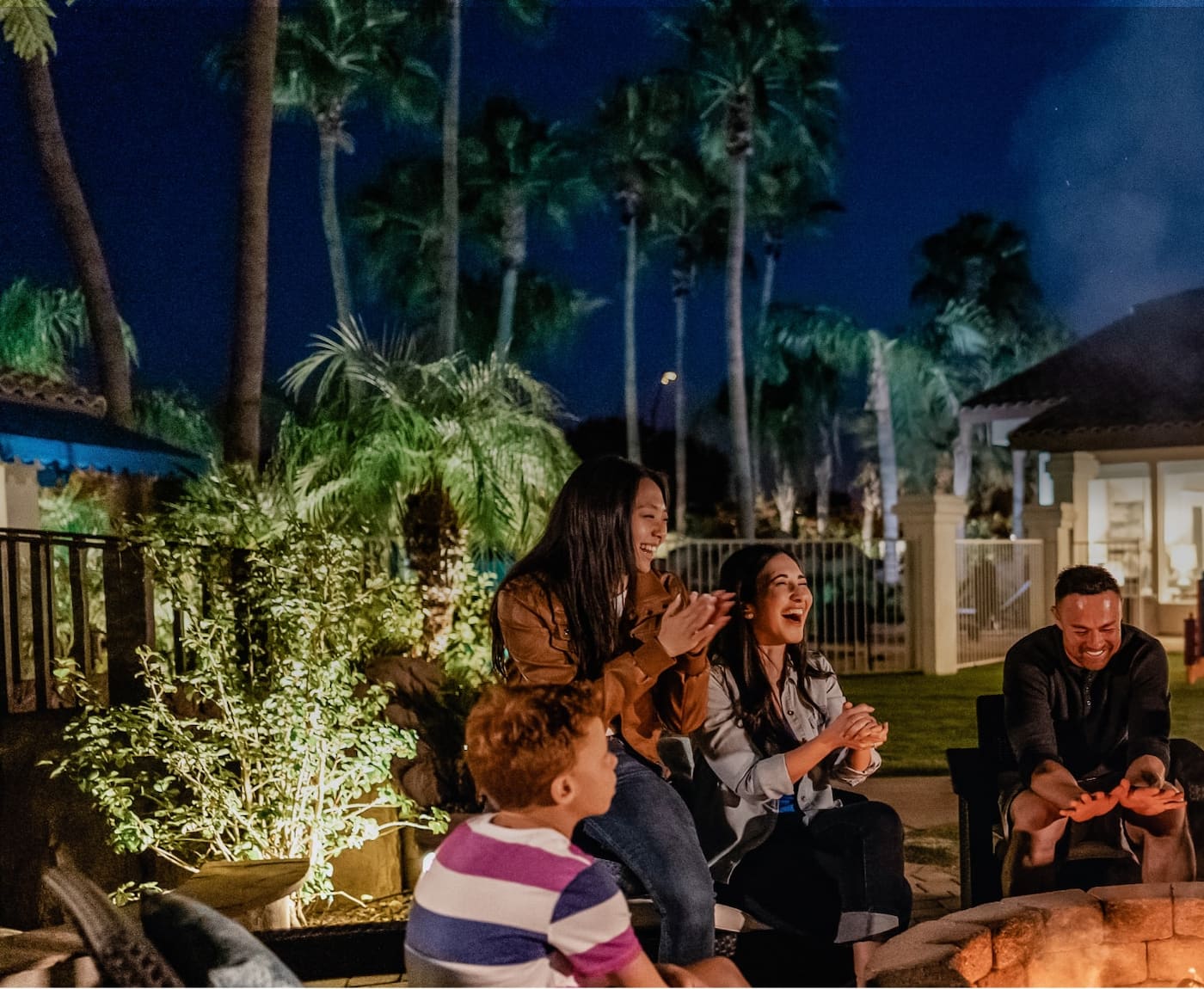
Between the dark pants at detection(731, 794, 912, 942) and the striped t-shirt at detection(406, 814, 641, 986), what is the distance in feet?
4.18

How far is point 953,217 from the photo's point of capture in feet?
135

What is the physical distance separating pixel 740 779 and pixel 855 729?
386mm

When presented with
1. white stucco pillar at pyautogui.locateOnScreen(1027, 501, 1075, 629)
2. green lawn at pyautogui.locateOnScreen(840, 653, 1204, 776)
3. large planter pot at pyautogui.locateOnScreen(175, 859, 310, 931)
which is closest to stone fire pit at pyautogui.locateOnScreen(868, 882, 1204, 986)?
large planter pot at pyautogui.locateOnScreen(175, 859, 310, 931)

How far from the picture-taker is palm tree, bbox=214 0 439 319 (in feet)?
61.6

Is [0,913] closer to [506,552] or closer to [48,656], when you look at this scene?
[48,656]

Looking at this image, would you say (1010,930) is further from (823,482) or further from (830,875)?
(823,482)

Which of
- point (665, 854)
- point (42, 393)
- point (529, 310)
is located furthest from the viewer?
point (529, 310)

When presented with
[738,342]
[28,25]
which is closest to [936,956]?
[28,25]

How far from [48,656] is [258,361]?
173 inches

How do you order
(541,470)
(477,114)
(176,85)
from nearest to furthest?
(541,470) < (176,85) < (477,114)

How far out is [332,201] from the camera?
22.8 m

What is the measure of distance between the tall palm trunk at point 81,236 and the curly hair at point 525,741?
9614 mm

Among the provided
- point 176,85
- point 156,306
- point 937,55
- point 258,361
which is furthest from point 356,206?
point 937,55

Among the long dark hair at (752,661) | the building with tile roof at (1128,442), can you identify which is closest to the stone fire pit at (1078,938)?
the long dark hair at (752,661)
